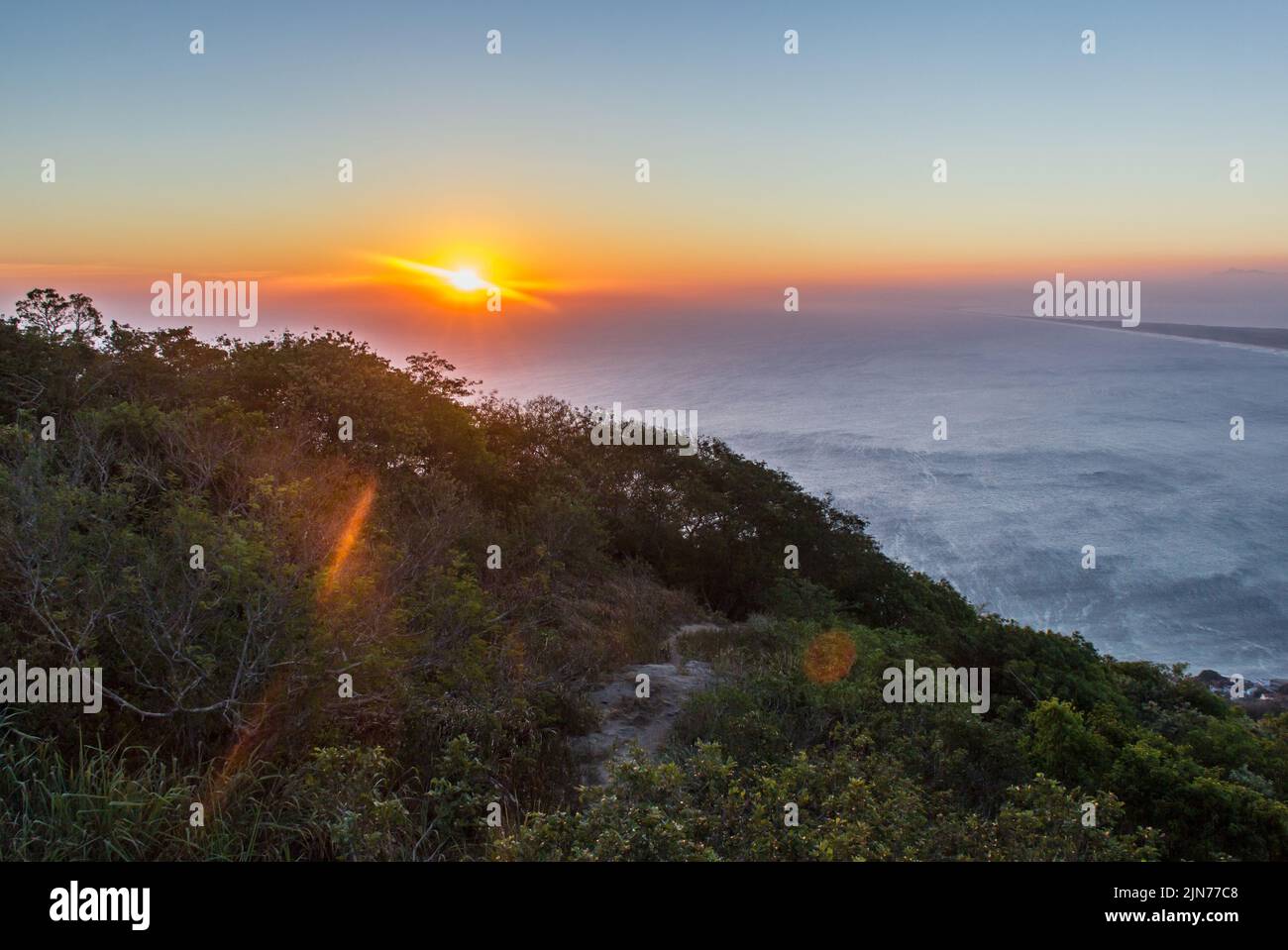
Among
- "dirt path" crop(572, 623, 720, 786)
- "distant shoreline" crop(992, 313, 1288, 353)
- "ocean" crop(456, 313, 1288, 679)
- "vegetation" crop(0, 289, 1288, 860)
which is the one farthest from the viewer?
"distant shoreline" crop(992, 313, 1288, 353)

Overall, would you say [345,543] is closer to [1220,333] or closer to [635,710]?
[635,710]

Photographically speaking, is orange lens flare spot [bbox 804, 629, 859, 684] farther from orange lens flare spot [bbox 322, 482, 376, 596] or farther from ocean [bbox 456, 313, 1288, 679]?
ocean [bbox 456, 313, 1288, 679]

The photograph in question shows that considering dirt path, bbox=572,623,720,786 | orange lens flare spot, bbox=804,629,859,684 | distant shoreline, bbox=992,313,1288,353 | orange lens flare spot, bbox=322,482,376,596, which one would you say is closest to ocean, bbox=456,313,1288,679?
distant shoreline, bbox=992,313,1288,353

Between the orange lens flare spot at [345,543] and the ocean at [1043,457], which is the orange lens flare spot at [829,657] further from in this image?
the ocean at [1043,457]

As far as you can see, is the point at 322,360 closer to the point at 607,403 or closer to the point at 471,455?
the point at 471,455

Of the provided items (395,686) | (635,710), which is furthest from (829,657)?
(395,686)

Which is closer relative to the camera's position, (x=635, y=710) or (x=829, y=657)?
(x=635, y=710)
